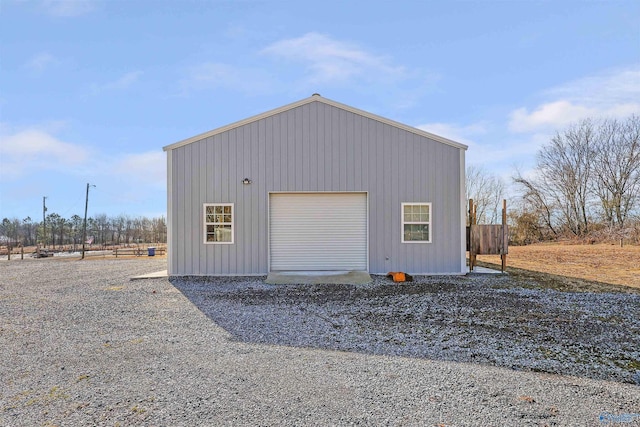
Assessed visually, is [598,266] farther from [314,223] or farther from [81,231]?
[81,231]

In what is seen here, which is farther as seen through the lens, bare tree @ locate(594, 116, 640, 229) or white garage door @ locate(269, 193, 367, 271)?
bare tree @ locate(594, 116, 640, 229)

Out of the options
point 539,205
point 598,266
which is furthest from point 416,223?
point 539,205

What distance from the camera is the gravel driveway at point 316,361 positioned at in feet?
9.36

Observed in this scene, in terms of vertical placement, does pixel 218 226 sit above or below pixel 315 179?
below

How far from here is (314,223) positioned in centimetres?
1092

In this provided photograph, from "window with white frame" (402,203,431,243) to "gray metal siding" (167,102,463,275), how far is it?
0.14 metres

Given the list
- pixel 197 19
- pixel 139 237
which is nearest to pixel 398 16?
pixel 197 19

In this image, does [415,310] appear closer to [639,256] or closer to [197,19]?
[197,19]

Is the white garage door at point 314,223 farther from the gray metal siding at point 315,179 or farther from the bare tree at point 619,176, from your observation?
the bare tree at point 619,176

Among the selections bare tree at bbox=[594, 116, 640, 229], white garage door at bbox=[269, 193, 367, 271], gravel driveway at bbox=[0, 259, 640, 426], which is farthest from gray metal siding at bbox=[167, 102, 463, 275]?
bare tree at bbox=[594, 116, 640, 229]

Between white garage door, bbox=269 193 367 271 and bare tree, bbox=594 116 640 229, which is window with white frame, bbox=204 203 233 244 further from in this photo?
bare tree, bbox=594 116 640 229

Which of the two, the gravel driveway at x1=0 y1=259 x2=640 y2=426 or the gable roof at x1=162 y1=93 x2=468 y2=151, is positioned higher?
the gable roof at x1=162 y1=93 x2=468 y2=151

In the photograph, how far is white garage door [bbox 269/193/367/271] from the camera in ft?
35.5

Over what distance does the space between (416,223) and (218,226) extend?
5.25 meters
